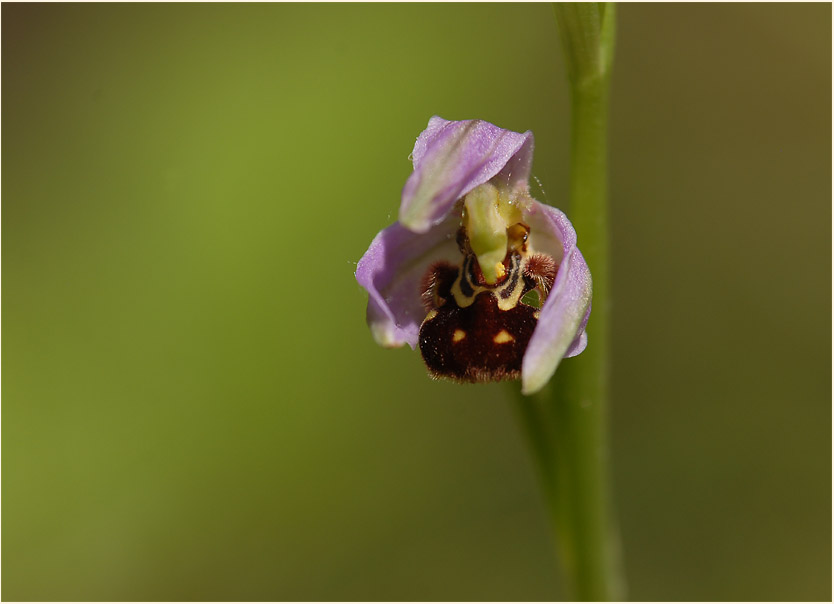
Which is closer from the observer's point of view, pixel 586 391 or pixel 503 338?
pixel 503 338

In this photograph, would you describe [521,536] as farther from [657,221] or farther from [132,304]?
[132,304]

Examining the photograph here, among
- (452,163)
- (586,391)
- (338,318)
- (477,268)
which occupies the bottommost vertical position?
(586,391)

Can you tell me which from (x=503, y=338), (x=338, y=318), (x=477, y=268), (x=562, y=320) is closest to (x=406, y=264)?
(x=477, y=268)

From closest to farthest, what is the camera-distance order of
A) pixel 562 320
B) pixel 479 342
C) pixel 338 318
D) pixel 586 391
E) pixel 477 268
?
pixel 562 320 → pixel 479 342 → pixel 477 268 → pixel 586 391 → pixel 338 318

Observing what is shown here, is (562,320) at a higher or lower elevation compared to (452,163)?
lower

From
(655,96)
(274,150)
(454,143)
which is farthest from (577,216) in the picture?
(655,96)

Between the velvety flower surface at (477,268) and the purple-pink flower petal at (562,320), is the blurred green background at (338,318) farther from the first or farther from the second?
the purple-pink flower petal at (562,320)

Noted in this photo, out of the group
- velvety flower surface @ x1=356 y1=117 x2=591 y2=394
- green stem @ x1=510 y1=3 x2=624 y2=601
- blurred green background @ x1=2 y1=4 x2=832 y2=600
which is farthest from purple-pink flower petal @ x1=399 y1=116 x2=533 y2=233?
blurred green background @ x1=2 y1=4 x2=832 y2=600

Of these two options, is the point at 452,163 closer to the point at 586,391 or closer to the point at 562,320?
the point at 562,320
